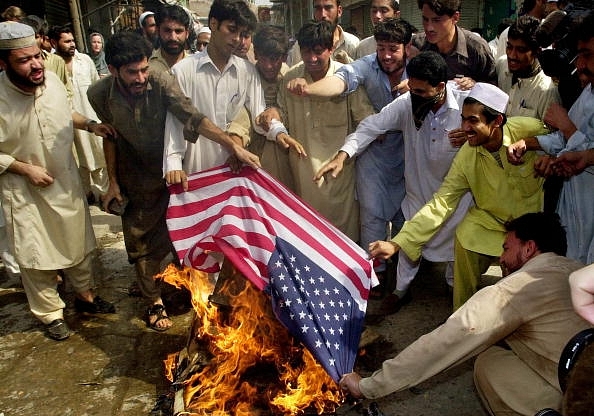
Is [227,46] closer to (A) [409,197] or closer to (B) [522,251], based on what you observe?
(A) [409,197]

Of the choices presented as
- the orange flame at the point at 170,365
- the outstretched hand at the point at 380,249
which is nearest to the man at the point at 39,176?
the orange flame at the point at 170,365

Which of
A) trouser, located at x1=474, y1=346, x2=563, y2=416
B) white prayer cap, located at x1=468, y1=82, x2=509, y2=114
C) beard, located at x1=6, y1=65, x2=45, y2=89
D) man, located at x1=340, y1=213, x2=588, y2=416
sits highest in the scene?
beard, located at x1=6, y1=65, x2=45, y2=89

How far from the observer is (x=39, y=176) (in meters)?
3.90

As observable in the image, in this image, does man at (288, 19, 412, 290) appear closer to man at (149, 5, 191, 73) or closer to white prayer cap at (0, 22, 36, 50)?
man at (149, 5, 191, 73)

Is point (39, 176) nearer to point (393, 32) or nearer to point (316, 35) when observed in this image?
point (316, 35)

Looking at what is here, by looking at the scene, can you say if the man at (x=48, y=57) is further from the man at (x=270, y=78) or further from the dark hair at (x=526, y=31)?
the dark hair at (x=526, y=31)

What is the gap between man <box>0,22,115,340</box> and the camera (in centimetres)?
379

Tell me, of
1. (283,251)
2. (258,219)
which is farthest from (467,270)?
(258,219)

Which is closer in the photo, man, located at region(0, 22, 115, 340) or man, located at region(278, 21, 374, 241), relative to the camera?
man, located at region(0, 22, 115, 340)

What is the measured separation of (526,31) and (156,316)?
392 cm

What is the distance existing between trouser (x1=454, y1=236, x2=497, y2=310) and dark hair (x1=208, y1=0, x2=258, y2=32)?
2549 mm

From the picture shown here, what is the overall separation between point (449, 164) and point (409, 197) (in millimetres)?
493

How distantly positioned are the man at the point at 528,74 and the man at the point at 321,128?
1.24 metres

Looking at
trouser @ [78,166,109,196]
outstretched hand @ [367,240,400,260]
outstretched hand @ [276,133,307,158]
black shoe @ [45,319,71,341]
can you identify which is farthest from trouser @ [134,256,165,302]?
trouser @ [78,166,109,196]
